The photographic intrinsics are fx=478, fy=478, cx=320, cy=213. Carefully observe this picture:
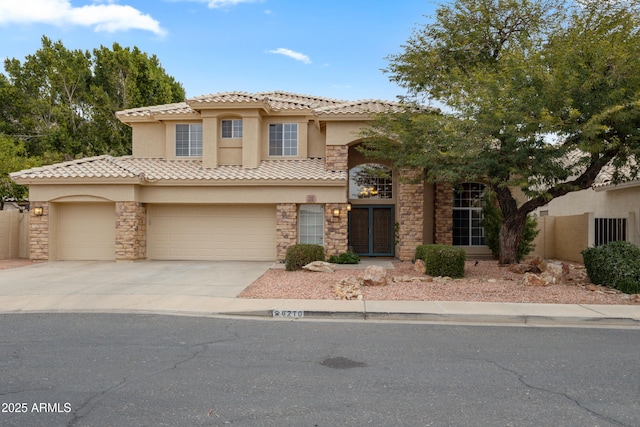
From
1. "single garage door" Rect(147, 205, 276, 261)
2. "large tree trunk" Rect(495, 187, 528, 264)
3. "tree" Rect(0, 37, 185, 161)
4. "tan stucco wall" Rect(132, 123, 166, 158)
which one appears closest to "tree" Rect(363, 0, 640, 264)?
"large tree trunk" Rect(495, 187, 528, 264)

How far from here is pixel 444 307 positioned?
30.8 ft

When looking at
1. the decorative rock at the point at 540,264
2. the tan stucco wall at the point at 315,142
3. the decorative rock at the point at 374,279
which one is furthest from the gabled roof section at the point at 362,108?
the decorative rock at the point at 374,279

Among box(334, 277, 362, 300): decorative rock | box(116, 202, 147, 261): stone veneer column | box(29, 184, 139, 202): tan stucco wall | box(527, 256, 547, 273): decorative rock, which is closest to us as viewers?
box(334, 277, 362, 300): decorative rock

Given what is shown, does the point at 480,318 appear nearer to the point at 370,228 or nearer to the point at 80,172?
the point at 370,228

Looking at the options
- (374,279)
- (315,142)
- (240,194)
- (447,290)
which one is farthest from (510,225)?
(240,194)

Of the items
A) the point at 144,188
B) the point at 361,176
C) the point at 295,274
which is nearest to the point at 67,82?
the point at 144,188

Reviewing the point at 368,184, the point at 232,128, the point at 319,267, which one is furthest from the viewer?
the point at 368,184

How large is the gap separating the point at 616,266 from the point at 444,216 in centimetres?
808

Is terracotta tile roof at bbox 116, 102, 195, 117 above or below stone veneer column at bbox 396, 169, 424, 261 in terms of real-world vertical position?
above

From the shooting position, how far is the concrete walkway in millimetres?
8766

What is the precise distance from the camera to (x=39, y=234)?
58.3 ft

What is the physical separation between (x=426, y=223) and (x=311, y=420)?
1593cm

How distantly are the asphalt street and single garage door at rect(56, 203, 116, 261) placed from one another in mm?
10379

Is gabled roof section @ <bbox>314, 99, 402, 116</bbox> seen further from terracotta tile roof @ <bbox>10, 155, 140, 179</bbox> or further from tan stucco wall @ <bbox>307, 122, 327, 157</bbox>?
terracotta tile roof @ <bbox>10, 155, 140, 179</bbox>
